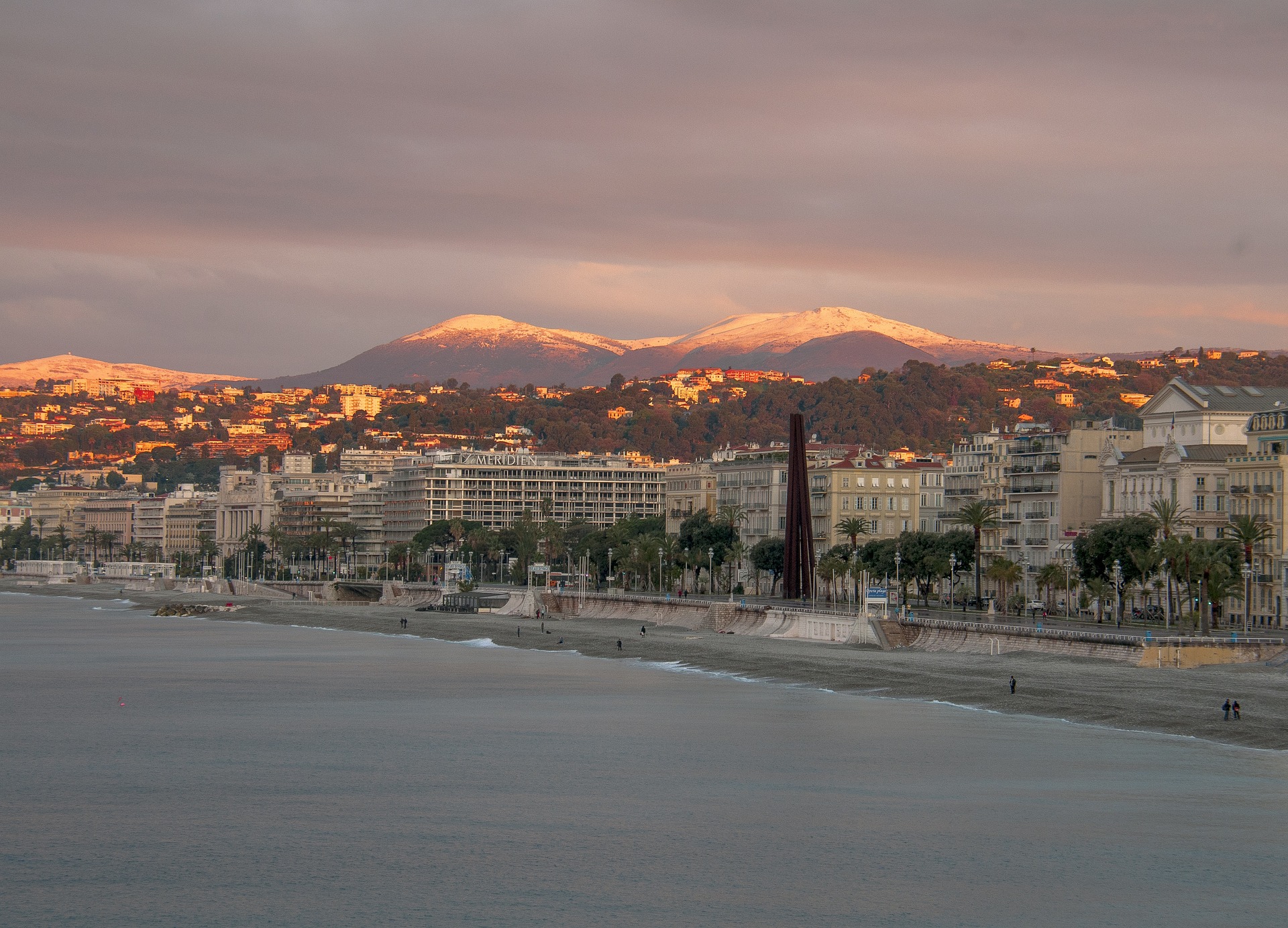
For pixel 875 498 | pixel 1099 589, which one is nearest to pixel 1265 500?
pixel 1099 589

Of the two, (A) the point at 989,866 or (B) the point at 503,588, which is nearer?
(A) the point at 989,866

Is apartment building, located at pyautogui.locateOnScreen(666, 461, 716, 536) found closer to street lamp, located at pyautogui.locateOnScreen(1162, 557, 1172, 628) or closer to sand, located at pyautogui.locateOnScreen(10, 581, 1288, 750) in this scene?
sand, located at pyautogui.locateOnScreen(10, 581, 1288, 750)

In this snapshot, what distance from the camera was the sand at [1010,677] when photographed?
177ft

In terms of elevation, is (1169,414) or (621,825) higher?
(1169,414)

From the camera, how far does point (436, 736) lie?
55125 millimetres

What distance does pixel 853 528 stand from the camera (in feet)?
402

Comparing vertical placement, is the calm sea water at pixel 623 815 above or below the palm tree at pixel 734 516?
below

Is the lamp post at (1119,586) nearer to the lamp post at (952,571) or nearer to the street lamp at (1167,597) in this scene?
the street lamp at (1167,597)

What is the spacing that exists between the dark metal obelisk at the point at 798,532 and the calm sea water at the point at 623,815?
52.1m

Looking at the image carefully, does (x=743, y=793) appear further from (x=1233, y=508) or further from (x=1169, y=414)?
(x=1169, y=414)

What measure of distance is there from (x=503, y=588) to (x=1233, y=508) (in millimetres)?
82840

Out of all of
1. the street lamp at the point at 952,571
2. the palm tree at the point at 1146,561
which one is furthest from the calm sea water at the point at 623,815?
the street lamp at the point at 952,571

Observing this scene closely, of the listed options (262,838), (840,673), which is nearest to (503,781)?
(262,838)

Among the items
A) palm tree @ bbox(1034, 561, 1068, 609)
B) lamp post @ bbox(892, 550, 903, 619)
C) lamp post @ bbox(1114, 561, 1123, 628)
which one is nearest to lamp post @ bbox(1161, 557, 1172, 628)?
lamp post @ bbox(1114, 561, 1123, 628)
